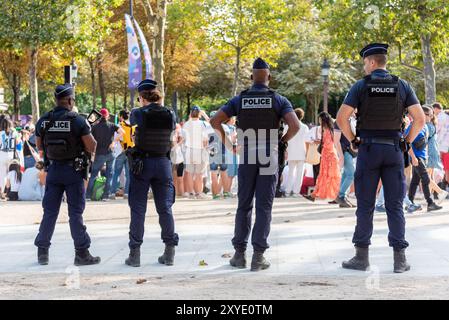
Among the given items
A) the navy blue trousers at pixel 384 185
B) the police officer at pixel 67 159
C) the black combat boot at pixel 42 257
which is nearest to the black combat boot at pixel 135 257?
the police officer at pixel 67 159

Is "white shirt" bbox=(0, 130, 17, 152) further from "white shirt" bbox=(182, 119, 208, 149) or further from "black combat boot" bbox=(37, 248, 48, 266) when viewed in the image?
"black combat boot" bbox=(37, 248, 48, 266)

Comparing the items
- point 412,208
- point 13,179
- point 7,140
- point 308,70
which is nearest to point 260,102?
point 412,208

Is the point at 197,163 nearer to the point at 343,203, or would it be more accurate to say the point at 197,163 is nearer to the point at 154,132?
the point at 343,203

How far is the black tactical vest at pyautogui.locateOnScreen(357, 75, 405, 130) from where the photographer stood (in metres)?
8.02

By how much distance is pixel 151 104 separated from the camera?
862 cm

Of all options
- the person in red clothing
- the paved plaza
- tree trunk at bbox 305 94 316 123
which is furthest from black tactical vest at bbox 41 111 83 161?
tree trunk at bbox 305 94 316 123

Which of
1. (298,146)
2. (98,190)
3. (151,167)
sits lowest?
(98,190)

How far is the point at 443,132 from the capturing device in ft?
57.4

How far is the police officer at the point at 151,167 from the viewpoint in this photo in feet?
28.0

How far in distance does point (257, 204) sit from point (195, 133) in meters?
8.82

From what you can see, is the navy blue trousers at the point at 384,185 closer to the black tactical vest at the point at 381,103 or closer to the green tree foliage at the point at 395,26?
the black tactical vest at the point at 381,103
